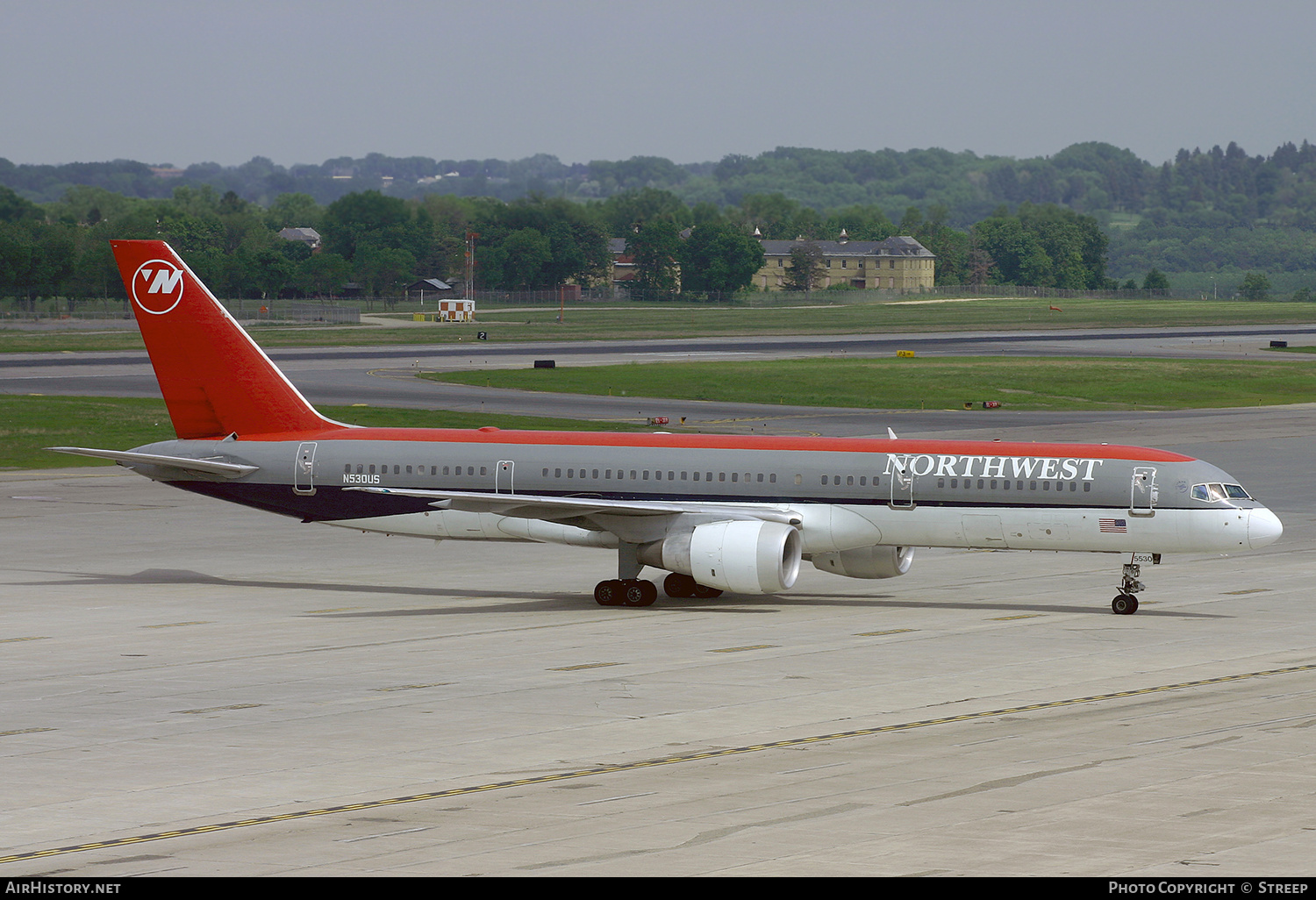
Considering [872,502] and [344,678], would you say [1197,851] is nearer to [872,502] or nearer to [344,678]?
[344,678]

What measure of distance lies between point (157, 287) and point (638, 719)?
79.6 feet

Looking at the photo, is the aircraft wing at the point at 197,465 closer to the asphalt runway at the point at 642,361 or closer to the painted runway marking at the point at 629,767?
the painted runway marking at the point at 629,767

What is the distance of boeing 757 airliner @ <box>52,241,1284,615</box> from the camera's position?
39844 millimetres

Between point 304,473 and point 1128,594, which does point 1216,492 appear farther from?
point 304,473

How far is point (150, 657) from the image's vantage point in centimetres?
3438

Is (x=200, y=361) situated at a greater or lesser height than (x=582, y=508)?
greater

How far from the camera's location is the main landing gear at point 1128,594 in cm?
4053

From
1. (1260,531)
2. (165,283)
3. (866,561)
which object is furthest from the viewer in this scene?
(165,283)

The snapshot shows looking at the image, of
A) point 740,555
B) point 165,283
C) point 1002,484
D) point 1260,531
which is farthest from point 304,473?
point 1260,531

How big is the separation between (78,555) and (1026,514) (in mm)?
28073

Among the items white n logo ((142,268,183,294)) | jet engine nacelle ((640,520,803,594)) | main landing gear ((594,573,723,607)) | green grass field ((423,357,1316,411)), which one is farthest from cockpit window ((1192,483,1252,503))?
green grass field ((423,357,1316,411))

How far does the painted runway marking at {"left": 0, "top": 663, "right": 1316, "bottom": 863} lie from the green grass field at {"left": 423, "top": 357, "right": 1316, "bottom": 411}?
74703 mm

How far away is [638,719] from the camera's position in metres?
28.2

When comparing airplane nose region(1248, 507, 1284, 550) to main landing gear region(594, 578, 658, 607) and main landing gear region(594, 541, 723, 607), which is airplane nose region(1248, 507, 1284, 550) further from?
main landing gear region(594, 578, 658, 607)
